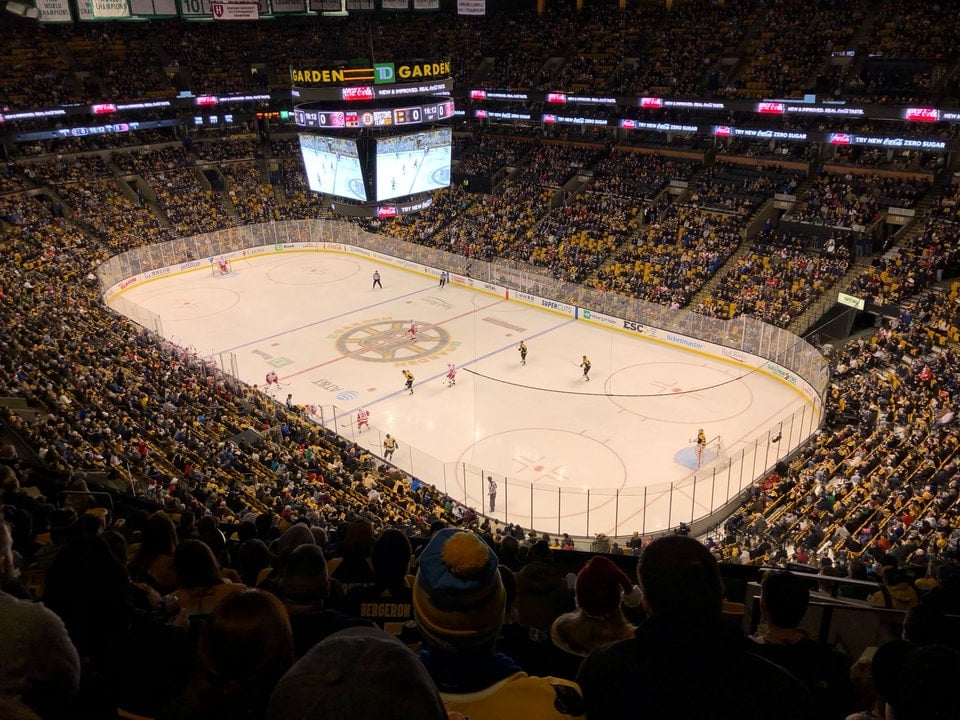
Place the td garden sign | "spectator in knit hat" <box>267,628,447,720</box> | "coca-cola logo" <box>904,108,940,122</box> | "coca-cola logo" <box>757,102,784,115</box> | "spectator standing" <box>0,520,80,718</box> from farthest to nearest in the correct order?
1. "coca-cola logo" <box>757,102,784,115</box>
2. "coca-cola logo" <box>904,108,940,122</box>
3. the td garden sign
4. "spectator standing" <box>0,520,80,718</box>
5. "spectator in knit hat" <box>267,628,447,720</box>

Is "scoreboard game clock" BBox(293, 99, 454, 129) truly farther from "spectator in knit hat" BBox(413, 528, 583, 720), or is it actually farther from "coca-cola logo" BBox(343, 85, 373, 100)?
"spectator in knit hat" BBox(413, 528, 583, 720)

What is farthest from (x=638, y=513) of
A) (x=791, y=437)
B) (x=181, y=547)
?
(x=181, y=547)

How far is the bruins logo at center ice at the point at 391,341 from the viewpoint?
35062 mm

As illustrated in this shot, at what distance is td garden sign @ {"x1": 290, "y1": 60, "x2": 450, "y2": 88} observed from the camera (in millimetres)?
33562

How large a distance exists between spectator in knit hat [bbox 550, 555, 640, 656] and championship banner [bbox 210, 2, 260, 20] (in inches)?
1984

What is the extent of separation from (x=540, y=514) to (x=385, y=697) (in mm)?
19981

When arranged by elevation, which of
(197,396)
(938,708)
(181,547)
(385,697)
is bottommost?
(197,396)

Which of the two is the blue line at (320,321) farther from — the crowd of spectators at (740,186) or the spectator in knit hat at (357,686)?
the spectator in knit hat at (357,686)

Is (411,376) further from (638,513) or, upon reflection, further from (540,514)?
(638,513)

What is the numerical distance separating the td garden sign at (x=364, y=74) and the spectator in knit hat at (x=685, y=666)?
34046 millimetres

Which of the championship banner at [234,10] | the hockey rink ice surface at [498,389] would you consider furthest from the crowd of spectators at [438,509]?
the championship banner at [234,10]

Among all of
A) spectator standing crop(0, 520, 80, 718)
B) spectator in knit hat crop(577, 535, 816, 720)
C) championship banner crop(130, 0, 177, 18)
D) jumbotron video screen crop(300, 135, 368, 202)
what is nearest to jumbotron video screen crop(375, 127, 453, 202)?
jumbotron video screen crop(300, 135, 368, 202)

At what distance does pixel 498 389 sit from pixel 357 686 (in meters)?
27.1

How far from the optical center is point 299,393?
30812mm
